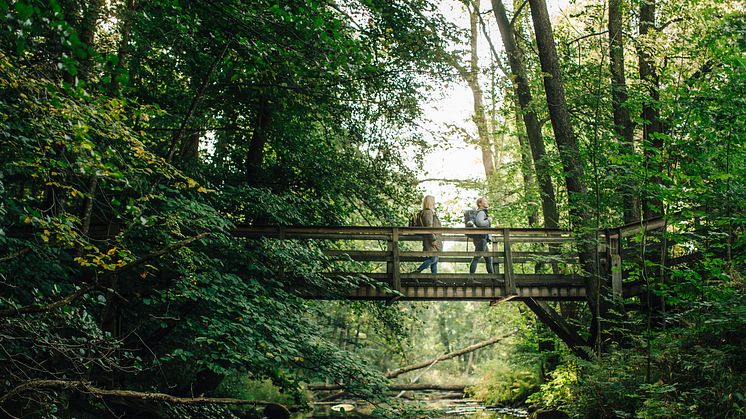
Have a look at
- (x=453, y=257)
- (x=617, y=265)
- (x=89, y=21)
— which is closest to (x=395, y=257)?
(x=453, y=257)

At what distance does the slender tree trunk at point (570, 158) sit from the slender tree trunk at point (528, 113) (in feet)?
5.82

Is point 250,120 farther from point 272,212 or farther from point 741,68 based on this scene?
point 741,68

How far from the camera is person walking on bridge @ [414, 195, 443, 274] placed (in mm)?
10680

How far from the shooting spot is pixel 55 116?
4.58 meters

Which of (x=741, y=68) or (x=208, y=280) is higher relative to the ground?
(x=741, y=68)

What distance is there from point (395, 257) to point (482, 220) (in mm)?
2150

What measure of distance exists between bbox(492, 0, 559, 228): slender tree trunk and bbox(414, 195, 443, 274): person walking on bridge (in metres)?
2.61

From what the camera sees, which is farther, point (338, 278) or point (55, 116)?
point (338, 278)

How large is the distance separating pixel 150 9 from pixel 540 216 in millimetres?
11654

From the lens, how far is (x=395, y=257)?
10.1 meters

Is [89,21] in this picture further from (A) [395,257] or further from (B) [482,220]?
(B) [482,220]

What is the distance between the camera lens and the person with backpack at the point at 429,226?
420 inches

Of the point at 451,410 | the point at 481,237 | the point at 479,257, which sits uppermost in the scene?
the point at 481,237

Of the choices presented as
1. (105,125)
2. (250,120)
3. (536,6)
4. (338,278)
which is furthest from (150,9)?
(536,6)
